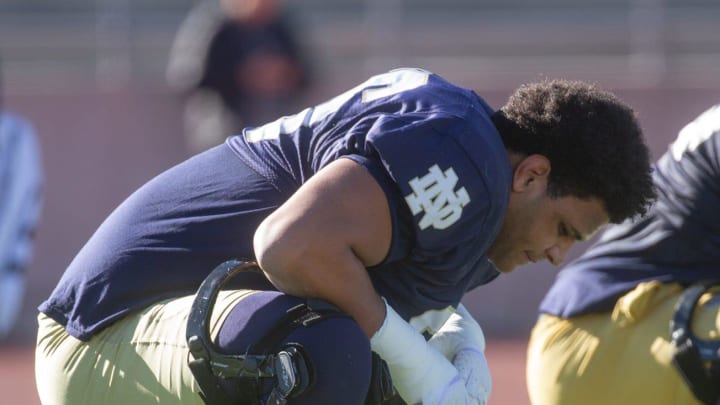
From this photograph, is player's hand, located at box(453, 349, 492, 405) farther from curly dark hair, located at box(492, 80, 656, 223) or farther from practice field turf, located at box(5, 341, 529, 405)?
practice field turf, located at box(5, 341, 529, 405)

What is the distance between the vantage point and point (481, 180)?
2.71 m

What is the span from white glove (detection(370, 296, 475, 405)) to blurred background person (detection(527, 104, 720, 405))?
2.74 ft

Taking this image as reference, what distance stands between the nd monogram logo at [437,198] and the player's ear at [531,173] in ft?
0.67

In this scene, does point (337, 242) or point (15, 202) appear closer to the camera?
point (337, 242)

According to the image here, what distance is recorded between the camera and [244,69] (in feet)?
24.4

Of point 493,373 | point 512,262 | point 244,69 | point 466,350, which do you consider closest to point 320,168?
point 512,262

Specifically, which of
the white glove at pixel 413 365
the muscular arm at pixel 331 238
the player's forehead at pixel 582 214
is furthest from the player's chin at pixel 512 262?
the muscular arm at pixel 331 238

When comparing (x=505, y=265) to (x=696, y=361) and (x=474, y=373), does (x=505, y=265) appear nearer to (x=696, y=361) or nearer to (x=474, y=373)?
(x=474, y=373)

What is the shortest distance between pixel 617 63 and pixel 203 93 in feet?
10.1

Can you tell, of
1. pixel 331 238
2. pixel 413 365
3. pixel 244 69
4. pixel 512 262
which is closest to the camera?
pixel 331 238

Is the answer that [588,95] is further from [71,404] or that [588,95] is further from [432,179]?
[71,404]

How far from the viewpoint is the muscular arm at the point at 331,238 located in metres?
2.62

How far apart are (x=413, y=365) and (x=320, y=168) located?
46 cm

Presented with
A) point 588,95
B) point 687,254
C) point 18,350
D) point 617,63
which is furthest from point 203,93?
point 588,95
